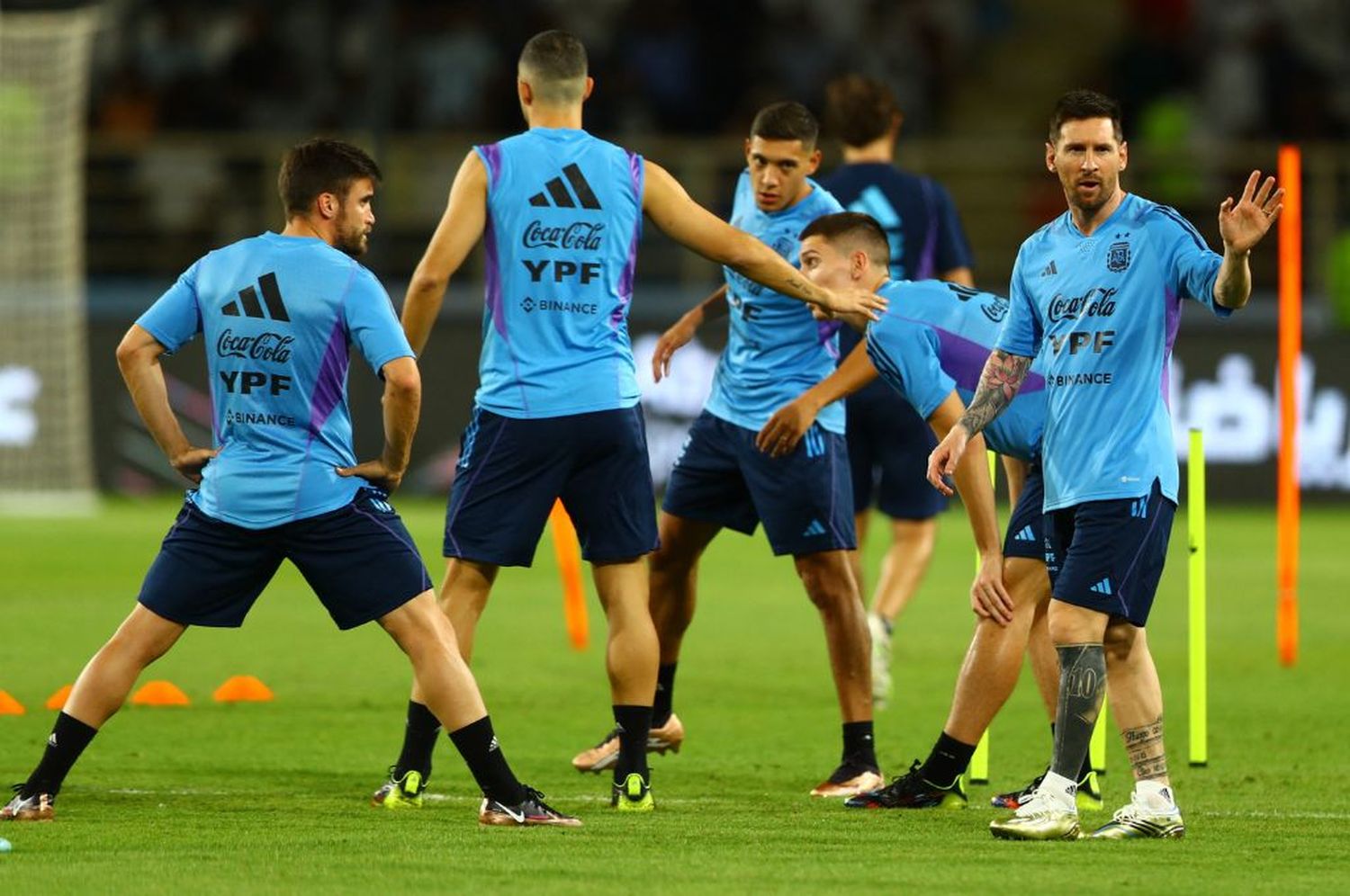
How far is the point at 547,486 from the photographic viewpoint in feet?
23.6

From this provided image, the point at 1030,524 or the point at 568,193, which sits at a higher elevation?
the point at 568,193

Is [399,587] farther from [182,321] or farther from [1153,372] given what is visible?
[1153,372]

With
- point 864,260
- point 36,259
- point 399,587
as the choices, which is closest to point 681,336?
point 864,260

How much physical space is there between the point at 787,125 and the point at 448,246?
169cm

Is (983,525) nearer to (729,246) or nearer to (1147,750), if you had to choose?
(1147,750)

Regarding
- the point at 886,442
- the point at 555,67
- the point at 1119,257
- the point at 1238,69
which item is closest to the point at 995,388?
the point at 1119,257

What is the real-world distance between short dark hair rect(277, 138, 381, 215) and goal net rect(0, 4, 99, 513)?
13.2m

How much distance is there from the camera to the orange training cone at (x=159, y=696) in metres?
9.62

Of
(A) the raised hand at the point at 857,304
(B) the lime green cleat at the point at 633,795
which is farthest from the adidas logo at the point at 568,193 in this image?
(B) the lime green cleat at the point at 633,795

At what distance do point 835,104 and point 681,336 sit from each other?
2.32 m

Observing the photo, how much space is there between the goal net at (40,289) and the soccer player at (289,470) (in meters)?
13.1

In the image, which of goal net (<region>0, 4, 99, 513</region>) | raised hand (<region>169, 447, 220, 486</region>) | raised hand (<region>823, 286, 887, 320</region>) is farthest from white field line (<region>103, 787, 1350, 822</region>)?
goal net (<region>0, 4, 99, 513</region>)

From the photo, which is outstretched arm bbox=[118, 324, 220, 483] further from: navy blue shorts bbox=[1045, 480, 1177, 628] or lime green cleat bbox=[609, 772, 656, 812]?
navy blue shorts bbox=[1045, 480, 1177, 628]

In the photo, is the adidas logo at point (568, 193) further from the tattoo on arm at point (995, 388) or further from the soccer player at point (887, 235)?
the soccer player at point (887, 235)
